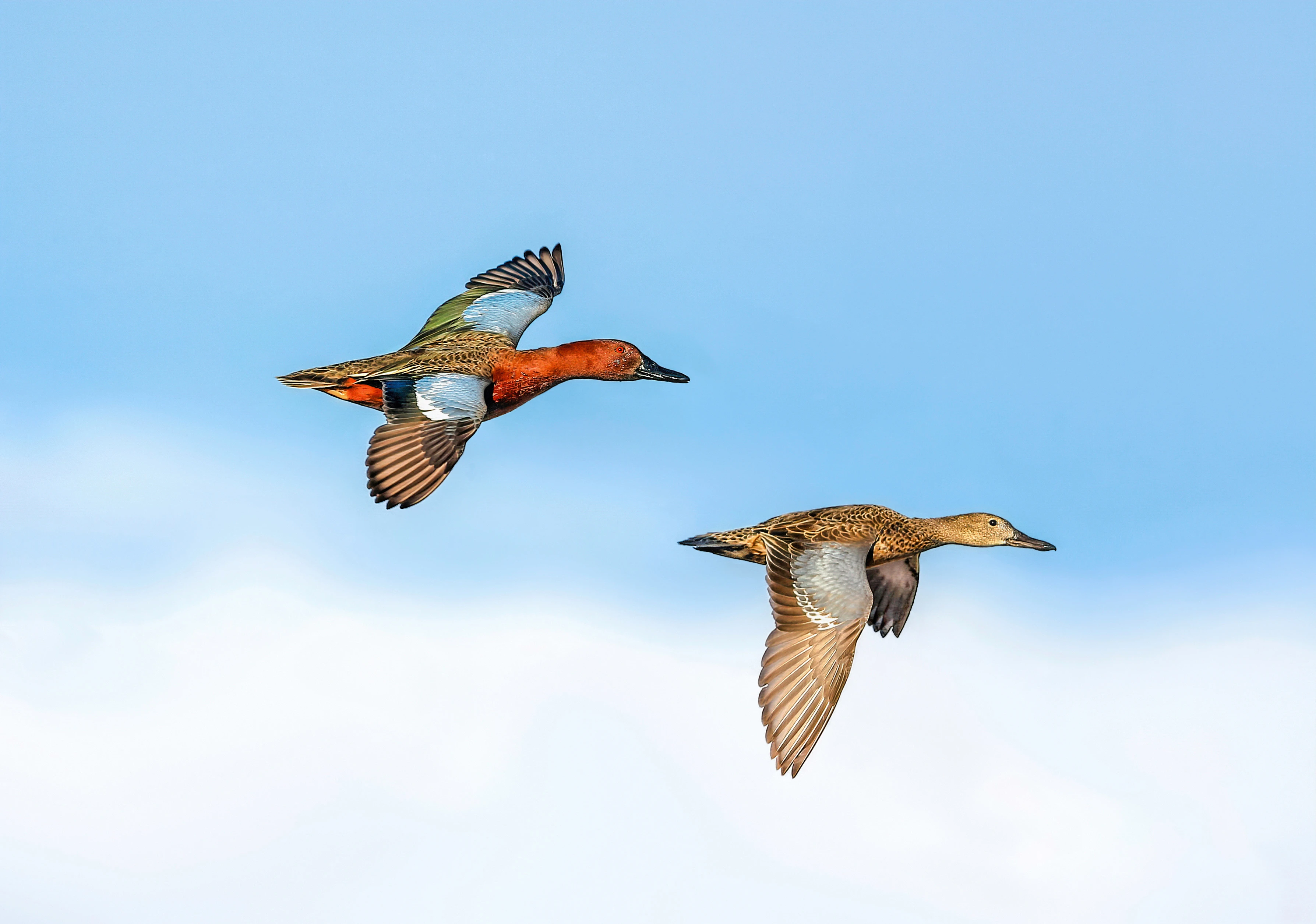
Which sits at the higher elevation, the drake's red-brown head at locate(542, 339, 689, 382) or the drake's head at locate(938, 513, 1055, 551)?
the drake's red-brown head at locate(542, 339, 689, 382)

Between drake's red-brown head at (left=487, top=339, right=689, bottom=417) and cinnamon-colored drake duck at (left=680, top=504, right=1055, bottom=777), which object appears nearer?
cinnamon-colored drake duck at (left=680, top=504, right=1055, bottom=777)

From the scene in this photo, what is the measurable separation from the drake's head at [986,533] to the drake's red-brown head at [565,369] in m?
3.41

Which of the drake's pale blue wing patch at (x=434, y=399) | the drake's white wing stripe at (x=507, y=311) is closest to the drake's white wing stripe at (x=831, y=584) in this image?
Result: the drake's pale blue wing patch at (x=434, y=399)

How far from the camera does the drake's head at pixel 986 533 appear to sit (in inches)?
680

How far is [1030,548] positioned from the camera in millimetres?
17562

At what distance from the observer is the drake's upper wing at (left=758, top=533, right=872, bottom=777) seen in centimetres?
1391

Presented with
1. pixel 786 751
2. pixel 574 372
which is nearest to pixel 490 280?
pixel 574 372

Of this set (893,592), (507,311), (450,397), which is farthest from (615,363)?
(893,592)

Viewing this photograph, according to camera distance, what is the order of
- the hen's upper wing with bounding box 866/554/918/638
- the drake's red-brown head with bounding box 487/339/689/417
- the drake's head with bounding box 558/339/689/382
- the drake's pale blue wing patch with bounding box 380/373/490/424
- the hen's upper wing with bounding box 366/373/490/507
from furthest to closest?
the drake's head with bounding box 558/339/689/382 → the drake's red-brown head with bounding box 487/339/689/417 → the hen's upper wing with bounding box 866/554/918/638 → the drake's pale blue wing patch with bounding box 380/373/490/424 → the hen's upper wing with bounding box 366/373/490/507

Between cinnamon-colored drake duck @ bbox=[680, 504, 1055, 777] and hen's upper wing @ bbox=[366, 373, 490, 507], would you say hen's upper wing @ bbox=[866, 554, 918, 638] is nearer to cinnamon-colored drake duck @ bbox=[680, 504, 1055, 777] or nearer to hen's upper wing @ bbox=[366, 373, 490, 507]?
cinnamon-colored drake duck @ bbox=[680, 504, 1055, 777]

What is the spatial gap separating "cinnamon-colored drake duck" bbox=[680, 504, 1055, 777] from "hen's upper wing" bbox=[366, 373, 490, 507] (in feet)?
8.00

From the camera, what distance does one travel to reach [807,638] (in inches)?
A: 567

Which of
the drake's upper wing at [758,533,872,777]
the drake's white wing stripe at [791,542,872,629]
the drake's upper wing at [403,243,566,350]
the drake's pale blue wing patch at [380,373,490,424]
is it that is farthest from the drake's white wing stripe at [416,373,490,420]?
the drake's white wing stripe at [791,542,872,629]

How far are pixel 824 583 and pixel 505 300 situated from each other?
21.7 feet
